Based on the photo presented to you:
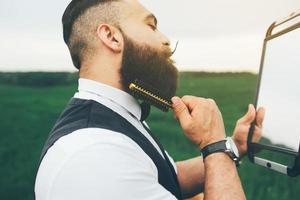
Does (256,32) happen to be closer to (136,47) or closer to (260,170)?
(260,170)

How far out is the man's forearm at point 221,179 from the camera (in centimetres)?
79

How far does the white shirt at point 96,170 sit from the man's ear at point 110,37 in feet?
0.74

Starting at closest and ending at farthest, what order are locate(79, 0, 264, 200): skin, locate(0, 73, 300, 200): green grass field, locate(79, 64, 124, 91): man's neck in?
locate(79, 0, 264, 200): skin < locate(79, 64, 124, 91): man's neck < locate(0, 73, 300, 200): green grass field

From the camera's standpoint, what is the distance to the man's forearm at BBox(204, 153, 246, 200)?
0.79 m

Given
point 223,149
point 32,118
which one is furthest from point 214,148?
point 32,118

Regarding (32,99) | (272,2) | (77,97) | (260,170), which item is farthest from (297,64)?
(32,99)

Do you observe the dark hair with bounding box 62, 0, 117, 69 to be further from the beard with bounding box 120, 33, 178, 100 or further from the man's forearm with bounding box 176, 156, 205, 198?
the man's forearm with bounding box 176, 156, 205, 198

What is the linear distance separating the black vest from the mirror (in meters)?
0.24

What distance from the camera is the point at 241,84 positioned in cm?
154

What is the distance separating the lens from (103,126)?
0.79 metres

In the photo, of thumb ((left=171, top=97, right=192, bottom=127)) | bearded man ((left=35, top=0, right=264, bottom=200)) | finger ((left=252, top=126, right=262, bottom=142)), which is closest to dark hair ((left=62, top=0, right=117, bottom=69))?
bearded man ((left=35, top=0, right=264, bottom=200))

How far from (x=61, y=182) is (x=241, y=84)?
971 millimetres

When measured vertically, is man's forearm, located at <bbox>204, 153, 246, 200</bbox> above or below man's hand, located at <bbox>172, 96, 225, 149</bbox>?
below

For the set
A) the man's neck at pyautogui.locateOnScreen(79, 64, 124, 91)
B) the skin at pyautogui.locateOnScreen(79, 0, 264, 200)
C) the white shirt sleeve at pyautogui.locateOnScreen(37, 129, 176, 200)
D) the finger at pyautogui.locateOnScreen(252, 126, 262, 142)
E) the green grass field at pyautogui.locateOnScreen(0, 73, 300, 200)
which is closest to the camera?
the white shirt sleeve at pyautogui.locateOnScreen(37, 129, 176, 200)
